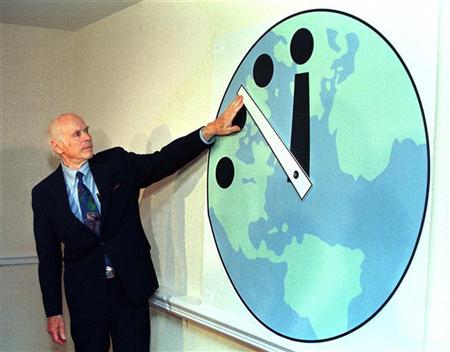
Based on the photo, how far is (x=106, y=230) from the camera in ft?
8.97

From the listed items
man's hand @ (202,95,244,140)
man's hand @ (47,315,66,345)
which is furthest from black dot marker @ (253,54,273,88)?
man's hand @ (47,315,66,345)

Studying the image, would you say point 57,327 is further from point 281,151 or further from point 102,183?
point 281,151

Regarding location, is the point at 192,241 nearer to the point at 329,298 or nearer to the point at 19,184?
the point at 329,298

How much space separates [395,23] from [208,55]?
1.03 metres

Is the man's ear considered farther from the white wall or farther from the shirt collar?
the white wall

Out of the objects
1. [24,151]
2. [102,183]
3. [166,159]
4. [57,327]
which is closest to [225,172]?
[166,159]

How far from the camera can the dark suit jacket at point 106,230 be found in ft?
8.94

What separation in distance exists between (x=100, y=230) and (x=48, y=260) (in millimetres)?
312

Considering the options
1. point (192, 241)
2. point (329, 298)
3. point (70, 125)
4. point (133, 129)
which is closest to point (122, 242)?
point (192, 241)

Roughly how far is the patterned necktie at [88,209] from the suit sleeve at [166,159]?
20cm

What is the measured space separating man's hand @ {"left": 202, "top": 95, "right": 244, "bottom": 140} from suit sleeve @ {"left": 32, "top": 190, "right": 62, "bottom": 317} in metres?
0.80

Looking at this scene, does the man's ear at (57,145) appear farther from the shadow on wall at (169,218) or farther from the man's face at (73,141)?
the shadow on wall at (169,218)

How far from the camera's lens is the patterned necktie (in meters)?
2.72

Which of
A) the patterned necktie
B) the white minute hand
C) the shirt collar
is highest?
the white minute hand
